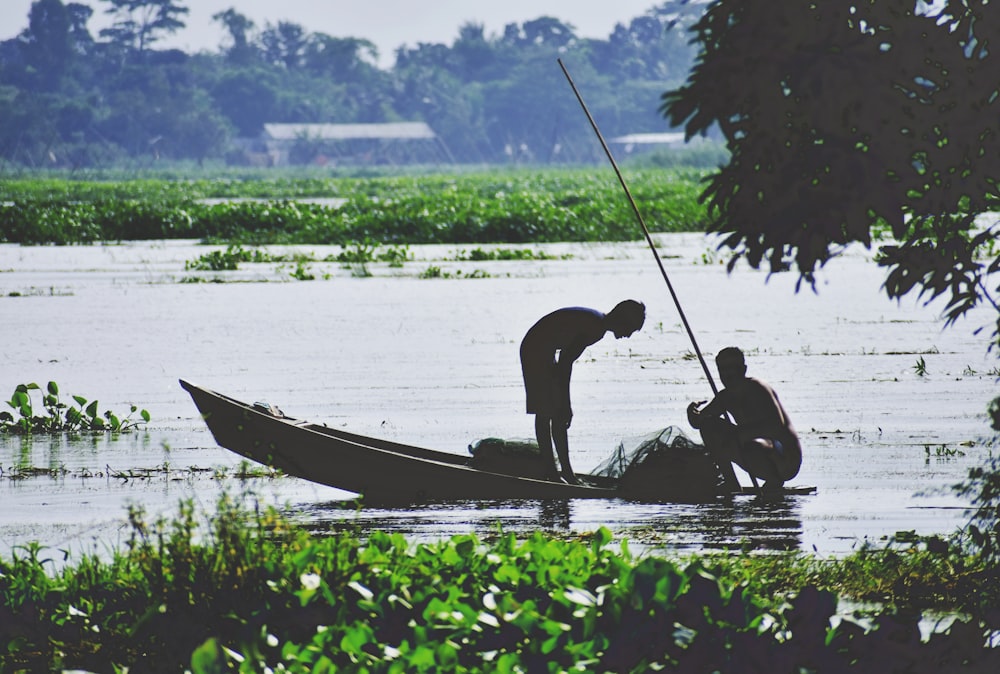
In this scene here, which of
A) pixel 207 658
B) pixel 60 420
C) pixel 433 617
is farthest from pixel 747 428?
pixel 60 420

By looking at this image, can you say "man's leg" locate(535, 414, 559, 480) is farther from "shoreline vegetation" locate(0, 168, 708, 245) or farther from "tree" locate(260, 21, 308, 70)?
"tree" locate(260, 21, 308, 70)

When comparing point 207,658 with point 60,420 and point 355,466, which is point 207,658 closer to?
point 355,466

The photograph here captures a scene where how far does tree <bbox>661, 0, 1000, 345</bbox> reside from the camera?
187 inches

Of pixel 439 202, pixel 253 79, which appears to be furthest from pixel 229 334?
pixel 253 79

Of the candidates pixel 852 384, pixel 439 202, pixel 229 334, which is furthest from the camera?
pixel 439 202

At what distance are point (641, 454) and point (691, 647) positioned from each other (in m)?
4.21

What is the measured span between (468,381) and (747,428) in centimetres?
576

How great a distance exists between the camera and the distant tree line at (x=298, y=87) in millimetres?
120688

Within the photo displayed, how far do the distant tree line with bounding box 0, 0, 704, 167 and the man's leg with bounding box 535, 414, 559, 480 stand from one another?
110 metres

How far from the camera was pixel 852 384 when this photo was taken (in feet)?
44.3

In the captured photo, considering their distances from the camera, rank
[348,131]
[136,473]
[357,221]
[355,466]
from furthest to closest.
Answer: [348,131] < [357,221] < [136,473] < [355,466]

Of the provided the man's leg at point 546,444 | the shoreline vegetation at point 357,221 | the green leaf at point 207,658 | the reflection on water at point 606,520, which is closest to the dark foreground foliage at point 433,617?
the green leaf at point 207,658

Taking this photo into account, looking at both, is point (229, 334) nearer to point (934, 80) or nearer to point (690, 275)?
point (690, 275)

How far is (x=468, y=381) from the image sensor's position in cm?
1392
